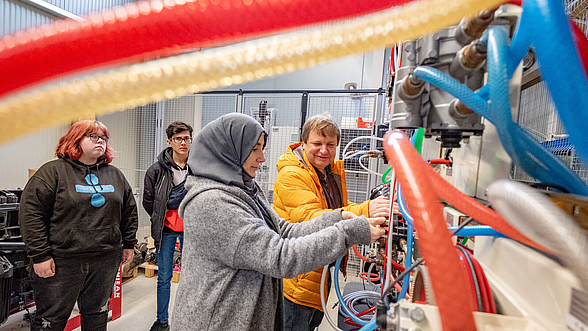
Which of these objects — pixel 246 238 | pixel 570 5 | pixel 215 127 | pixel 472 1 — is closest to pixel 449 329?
pixel 472 1

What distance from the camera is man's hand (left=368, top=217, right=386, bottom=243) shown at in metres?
0.92

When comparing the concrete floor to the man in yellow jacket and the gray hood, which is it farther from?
the gray hood

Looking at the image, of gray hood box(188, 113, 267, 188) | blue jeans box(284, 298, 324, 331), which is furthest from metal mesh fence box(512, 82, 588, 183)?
blue jeans box(284, 298, 324, 331)

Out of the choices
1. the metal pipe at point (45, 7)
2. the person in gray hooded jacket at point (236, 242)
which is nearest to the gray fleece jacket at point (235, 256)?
the person in gray hooded jacket at point (236, 242)

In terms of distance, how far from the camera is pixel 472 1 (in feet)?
0.80

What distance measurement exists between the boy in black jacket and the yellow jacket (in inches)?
49.8

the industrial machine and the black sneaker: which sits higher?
the industrial machine

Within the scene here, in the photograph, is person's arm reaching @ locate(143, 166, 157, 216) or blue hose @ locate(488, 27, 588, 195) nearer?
blue hose @ locate(488, 27, 588, 195)

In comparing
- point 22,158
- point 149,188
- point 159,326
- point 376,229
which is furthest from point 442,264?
point 22,158

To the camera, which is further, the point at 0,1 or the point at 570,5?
the point at 0,1

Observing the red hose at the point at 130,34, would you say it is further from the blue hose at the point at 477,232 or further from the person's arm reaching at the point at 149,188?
the person's arm reaching at the point at 149,188

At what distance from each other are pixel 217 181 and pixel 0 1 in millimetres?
3190

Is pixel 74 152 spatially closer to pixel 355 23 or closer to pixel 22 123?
pixel 22 123

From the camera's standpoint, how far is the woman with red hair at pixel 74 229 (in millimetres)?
1655
